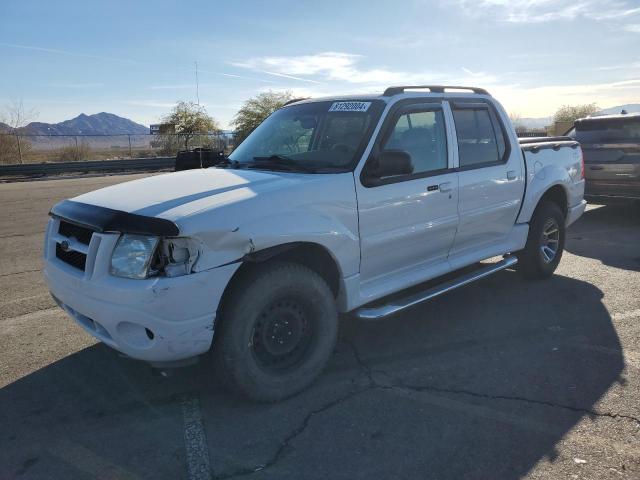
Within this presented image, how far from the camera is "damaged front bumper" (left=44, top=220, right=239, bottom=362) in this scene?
287 cm

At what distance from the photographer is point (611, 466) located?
9.04 ft

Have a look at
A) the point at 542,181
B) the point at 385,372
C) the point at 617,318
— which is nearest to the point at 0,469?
the point at 385,372

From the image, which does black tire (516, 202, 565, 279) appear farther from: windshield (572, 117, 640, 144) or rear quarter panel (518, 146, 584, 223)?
windshield (572, 117, 640, 144)

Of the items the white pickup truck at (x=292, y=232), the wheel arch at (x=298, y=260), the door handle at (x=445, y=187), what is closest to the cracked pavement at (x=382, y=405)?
the white pickup truck at (x=292, y=232)

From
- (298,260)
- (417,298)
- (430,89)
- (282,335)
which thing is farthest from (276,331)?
(430,89)

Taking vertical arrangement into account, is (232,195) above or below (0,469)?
above

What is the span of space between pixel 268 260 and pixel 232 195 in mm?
458

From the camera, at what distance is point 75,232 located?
134 inches

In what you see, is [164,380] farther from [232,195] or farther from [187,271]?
[232,195]

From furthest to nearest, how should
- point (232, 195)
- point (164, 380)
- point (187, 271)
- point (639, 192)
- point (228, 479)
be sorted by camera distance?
1. point (639, 192)
2. point (164, 380)
3. point (232, 195)
4. point (187, 271)
5. point (228, 479)

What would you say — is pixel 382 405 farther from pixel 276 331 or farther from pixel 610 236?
pixel 610 236

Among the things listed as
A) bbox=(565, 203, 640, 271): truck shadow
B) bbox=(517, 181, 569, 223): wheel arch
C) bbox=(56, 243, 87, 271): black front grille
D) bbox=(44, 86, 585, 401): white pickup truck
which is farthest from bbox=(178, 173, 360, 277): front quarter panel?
bbox=(565, 203, 640, 271): truck shadow

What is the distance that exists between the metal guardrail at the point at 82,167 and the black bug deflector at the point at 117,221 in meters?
19.2

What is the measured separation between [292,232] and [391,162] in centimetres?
99
